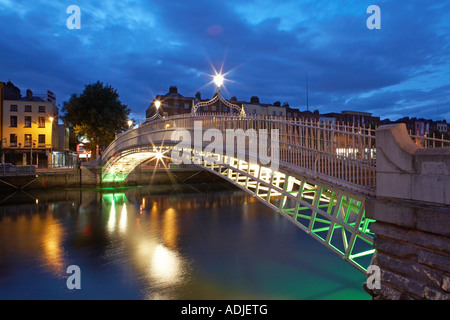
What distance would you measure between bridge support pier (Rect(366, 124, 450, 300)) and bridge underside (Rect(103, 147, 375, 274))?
1.14 metres

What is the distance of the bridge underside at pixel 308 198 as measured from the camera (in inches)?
300

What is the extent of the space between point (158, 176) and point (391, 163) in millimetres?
33835

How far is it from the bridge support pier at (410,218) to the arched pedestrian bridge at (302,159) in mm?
878

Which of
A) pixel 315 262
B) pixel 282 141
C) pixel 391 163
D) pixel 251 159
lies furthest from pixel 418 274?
pixel 315 262

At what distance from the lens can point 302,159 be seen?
8.66 m

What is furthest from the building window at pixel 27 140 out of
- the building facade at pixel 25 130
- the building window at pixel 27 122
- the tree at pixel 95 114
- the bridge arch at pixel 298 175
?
the bridge arch at pixel 298 175

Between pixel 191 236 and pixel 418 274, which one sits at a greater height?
pixel 418 274

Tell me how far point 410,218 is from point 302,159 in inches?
158

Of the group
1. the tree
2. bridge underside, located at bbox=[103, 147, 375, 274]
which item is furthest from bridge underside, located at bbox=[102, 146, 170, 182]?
the tree

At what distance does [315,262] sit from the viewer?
11.6m

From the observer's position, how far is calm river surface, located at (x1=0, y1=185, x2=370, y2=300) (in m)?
9.50
